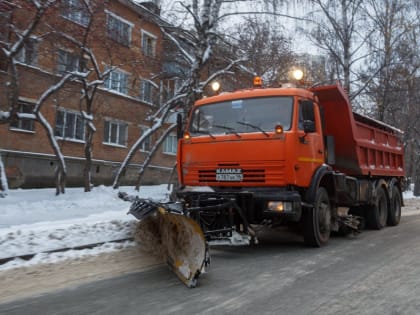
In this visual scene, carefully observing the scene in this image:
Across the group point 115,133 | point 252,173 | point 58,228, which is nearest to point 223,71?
point 252,173

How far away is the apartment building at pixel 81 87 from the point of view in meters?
12.9

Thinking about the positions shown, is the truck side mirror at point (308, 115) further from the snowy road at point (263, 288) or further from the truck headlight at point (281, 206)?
the snowy road at point (263, 288)

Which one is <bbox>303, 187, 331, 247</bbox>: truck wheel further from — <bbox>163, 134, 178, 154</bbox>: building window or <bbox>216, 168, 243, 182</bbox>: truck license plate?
<bbox>163, 134, 178, 154</bbox>: building window

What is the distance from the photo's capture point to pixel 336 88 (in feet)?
28.5

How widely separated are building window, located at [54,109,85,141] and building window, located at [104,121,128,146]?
176 centimetres

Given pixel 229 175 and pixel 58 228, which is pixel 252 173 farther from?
pixel 58 228

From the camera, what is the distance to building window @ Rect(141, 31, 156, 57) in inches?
705

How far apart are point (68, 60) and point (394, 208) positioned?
11.6m

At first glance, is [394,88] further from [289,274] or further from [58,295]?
[58,295]

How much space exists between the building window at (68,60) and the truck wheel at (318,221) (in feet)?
31.4

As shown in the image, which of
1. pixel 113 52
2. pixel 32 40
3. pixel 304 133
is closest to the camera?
pixel 304 133

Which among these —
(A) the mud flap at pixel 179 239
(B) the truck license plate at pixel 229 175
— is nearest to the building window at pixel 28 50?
(B) the truck license plate at pixel 229 175

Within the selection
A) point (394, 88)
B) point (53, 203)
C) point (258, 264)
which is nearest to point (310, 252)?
point (258, 264)

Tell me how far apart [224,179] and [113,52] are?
10684 millimetres
